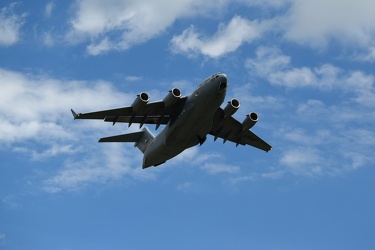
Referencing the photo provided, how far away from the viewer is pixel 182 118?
33.8 meters

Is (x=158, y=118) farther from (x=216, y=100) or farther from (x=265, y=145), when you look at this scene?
(x=265, y=145)

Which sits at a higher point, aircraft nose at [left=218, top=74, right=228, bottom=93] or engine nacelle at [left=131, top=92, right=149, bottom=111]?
engine nacelle at [left=131, top=92, right=149, bottom=111]

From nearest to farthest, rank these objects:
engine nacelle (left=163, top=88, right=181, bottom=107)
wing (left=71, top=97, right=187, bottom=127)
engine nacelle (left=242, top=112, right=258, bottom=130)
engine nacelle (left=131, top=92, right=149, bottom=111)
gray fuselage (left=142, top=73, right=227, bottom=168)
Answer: gray fuselage (left=142, top=73, right=227, bottom=168)
engine nacelle (left=131, top=92, right=149, bottom=111)
engine nacelle (left=163, top=88, right=181, bottom=107)
wing (left=71, top=97, right=187, bottom=127)
engine nacelle (left=242, top=112, right=258, bottom=130)

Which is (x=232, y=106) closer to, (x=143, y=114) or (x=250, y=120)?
(x=250, y=120)

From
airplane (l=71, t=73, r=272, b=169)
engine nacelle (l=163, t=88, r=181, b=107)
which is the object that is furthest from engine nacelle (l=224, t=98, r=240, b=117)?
engine nacelle (l=163, t=88, r=181, b=107)

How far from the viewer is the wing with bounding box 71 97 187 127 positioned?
115 ft

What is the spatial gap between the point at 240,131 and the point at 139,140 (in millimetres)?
6341

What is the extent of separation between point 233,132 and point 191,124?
591cm

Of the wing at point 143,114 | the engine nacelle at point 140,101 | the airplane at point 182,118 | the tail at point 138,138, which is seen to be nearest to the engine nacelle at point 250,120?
the airplane at point 182,118

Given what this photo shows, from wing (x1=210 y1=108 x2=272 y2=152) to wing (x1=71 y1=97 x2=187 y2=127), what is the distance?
2.75 meters

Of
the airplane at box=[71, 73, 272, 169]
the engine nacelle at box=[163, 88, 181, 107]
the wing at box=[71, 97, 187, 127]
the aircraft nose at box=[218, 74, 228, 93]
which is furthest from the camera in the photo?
the wing at box=[71, 97, 187, 127]

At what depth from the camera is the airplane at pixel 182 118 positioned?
32781mm

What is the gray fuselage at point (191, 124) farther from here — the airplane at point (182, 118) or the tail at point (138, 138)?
the tail at point (138, 138)

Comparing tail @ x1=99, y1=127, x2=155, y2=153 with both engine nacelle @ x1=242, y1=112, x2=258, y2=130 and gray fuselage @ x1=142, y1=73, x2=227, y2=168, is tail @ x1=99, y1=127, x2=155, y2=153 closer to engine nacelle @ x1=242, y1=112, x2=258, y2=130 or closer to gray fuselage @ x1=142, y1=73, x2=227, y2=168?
gray fuselage @ x1=142, y1=73, x2=227, y2=168
